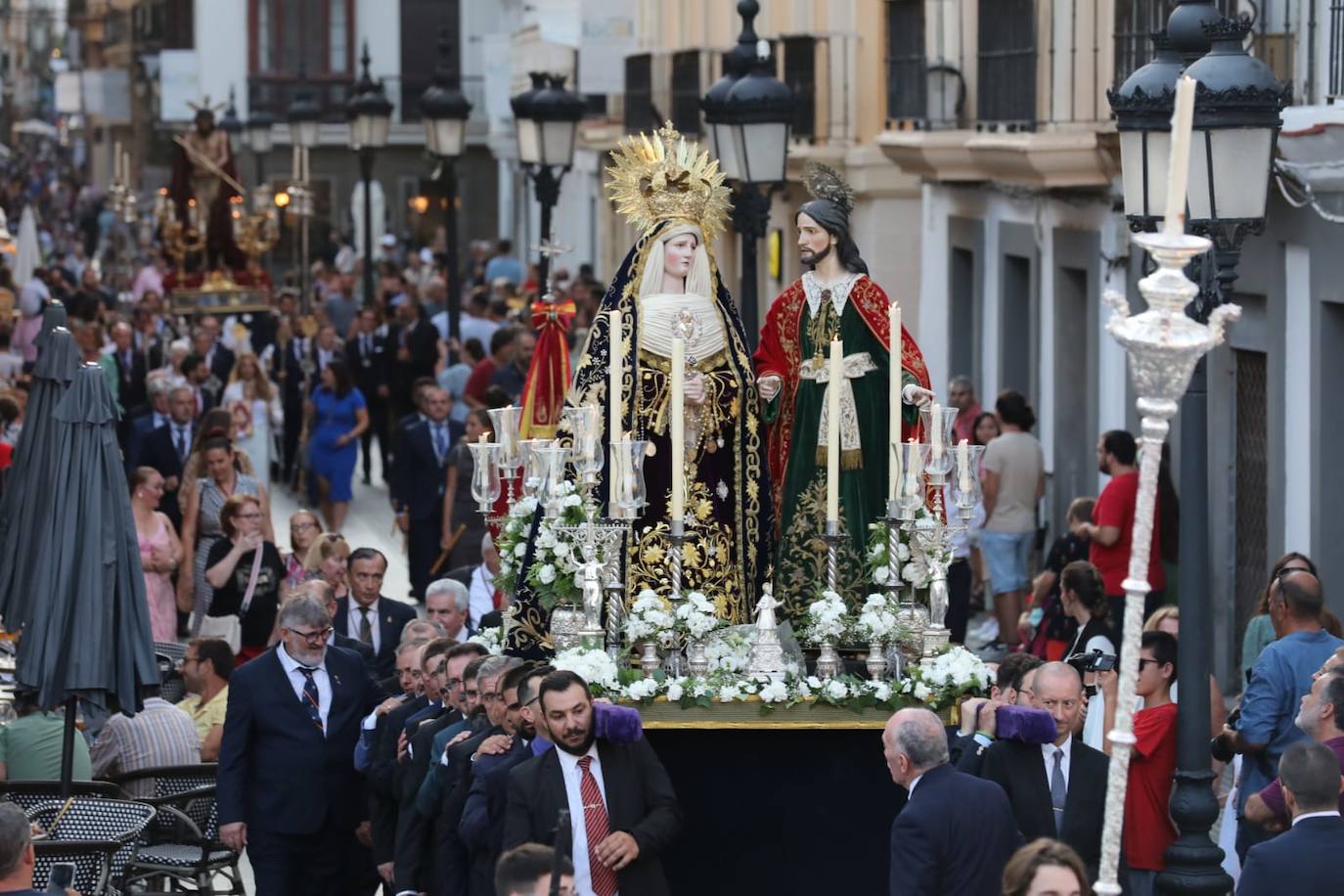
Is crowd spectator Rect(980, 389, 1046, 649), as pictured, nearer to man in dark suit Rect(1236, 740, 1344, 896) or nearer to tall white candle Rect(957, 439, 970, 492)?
tall white candle Rect(957, 439, 970, 492)

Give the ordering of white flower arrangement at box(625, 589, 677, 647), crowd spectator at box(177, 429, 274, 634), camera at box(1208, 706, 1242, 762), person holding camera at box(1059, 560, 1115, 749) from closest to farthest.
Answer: white flower arrangement at box(625, 589, 677, 647), camera at box(1208, 706, 1242, 762), person holding camera at box(1059, 560, 1115, 749), crowd spectator at box(177, 429, 274, 634)

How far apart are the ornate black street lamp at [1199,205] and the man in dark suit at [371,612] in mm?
4585

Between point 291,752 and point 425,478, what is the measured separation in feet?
28.7

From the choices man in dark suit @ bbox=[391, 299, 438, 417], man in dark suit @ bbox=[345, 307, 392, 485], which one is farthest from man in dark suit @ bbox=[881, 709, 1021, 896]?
man in dark suit @ bbox=[345, 307, 392, 485]

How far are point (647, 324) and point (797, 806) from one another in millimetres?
1831

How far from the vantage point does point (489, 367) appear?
73.7 feet

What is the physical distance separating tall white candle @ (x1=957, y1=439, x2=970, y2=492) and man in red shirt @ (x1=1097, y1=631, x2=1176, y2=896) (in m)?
0.86

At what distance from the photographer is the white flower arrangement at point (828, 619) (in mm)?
10023

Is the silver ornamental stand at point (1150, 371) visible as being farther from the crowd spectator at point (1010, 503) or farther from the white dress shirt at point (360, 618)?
the crowd spectator at point (1010, 503)

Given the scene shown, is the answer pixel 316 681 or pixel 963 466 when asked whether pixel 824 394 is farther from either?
pixel 316 681

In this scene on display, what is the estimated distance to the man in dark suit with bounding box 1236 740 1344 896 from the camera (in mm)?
7855

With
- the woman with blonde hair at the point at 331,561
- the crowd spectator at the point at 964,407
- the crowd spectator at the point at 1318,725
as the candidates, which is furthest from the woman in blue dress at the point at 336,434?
the crowd spectator at the point at 1318,725

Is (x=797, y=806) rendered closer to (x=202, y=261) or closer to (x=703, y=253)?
(x=703, y=253)

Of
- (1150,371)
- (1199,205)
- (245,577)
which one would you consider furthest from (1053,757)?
(245,577)
